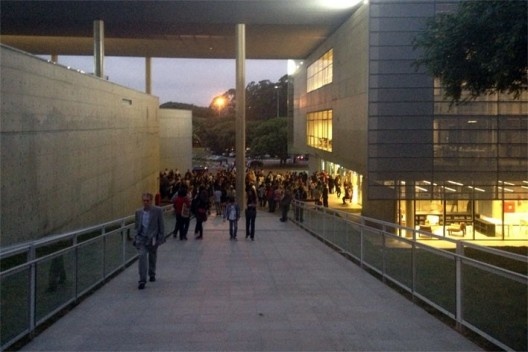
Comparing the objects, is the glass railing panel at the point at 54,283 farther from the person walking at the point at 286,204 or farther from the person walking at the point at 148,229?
the person walking at the point at 286,204

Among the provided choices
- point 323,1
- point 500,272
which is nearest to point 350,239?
point 500,272

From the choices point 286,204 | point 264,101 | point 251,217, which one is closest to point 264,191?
point 286,204

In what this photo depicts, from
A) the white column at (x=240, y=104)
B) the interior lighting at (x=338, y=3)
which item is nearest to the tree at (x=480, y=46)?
the interior lighting at (x=338, y=3)

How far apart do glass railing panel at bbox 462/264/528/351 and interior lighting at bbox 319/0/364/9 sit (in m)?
24.1

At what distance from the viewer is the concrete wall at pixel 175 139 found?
164 feet

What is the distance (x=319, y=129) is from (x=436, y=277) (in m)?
36.4

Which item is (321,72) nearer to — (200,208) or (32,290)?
(200,208)

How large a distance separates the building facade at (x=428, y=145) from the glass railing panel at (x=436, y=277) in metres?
19.4

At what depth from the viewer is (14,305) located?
689cm

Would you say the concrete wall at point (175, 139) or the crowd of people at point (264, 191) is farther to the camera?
the concrete wall at point (175, 139)

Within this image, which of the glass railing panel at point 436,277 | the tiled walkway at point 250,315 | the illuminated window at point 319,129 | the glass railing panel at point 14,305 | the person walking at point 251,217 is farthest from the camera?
the illuminated window at point 319,129

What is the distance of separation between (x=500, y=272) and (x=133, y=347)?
3.47 metres

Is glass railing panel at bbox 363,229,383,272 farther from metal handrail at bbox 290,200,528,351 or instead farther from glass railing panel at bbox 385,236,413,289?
glass railing panel at bbox 385,236,413,289

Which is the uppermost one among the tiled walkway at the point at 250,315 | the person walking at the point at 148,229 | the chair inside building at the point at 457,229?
the person walking at the point at 148,229
